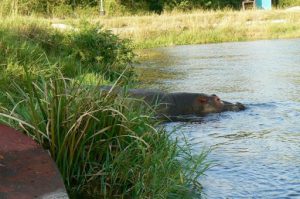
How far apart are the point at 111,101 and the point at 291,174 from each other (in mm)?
1454

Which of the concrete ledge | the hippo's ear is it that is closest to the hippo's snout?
the hippo's ear

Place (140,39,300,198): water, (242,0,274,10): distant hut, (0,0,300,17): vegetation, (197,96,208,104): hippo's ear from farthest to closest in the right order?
(242,0,274,10): distant hut, (0,0,300,17): vegetation, (197,96,208,104): hippo's ear, (140,39,300,198): water

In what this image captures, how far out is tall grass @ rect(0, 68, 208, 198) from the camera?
3.38 metres

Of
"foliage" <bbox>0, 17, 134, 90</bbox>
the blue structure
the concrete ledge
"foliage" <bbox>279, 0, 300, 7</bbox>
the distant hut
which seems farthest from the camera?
"foliage" <bbox>279, 0, 300, 7</bbox>

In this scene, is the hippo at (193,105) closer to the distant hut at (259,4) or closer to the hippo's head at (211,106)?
the hippo's head at (211,106)

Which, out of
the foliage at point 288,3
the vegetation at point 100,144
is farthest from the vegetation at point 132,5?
the vegetation at point 100,144

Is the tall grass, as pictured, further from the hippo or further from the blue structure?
the blue structure

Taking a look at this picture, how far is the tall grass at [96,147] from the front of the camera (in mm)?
3381

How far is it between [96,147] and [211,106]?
3963mm

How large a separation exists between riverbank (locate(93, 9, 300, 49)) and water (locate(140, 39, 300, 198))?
9.39 metres

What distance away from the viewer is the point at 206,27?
25.0m

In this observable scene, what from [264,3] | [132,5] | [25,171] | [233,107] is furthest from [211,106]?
[264,3]

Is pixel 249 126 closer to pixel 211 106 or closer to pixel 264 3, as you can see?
pixel 211 106

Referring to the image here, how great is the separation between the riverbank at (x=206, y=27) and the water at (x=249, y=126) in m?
9.39
